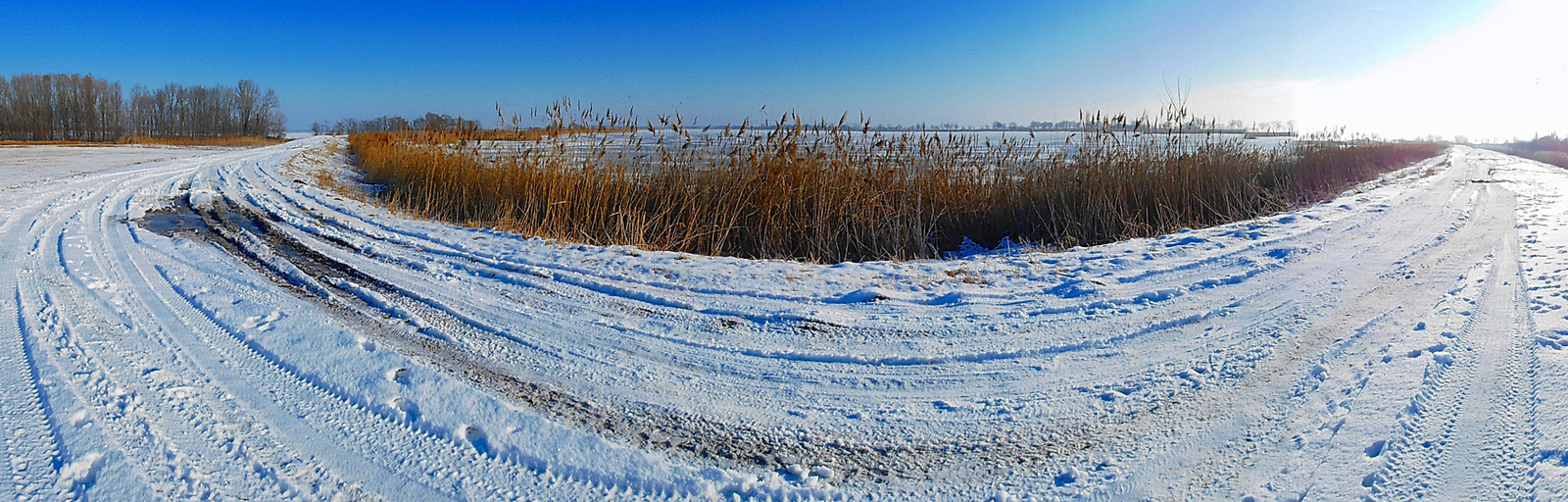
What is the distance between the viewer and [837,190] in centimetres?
636

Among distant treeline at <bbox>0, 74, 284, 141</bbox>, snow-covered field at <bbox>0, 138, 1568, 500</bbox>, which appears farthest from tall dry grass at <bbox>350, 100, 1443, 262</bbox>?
distant treeline at <bbox>0, 74, 284, 141</bbox>

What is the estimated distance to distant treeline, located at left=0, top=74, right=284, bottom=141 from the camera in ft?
187

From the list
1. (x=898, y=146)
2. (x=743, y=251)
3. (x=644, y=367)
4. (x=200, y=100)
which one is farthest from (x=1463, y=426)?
(x=200, y=100)

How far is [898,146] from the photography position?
23.7 feet

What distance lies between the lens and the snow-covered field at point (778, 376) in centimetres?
176

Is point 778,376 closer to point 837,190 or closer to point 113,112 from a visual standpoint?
point 837,190

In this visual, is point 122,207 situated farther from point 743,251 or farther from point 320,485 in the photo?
point 320,485

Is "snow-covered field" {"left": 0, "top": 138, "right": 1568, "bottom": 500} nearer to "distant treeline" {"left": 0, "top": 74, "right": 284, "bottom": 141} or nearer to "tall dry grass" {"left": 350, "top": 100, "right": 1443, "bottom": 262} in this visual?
"tall dry grass" {"left": 350, "top": 100, "right": 1443, "bottom": 262}

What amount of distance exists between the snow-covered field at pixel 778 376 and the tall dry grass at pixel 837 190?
1.69m

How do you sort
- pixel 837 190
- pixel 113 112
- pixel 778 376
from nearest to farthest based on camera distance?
pixel 778 376, pixel 837 190, pixel 113 112

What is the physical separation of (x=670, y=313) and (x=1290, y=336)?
2.54m

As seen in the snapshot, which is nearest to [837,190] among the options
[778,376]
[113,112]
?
[778,376]

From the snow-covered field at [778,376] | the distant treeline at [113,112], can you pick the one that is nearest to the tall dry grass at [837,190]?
the snow-covered field at [778,376]

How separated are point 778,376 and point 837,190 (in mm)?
4032
